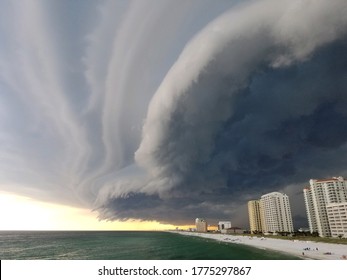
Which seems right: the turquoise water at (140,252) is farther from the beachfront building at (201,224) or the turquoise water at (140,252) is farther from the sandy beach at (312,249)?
the beachfront building at (201,224)

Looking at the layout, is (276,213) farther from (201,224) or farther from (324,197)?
(201,224)

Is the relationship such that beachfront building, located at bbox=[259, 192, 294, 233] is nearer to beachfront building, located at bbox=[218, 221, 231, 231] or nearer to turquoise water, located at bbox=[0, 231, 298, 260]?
turquoise water, located at bbox=[0, 231, 298, 260]

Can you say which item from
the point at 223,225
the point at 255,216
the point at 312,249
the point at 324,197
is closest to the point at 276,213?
the point at 255,216

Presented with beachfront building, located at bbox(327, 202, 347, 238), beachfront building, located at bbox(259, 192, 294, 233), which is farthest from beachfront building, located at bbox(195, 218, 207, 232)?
beachfront building, located at bbox(327, 202, 347, 238)

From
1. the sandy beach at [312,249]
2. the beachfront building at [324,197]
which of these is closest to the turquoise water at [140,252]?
the sandy beach at [312,249]
